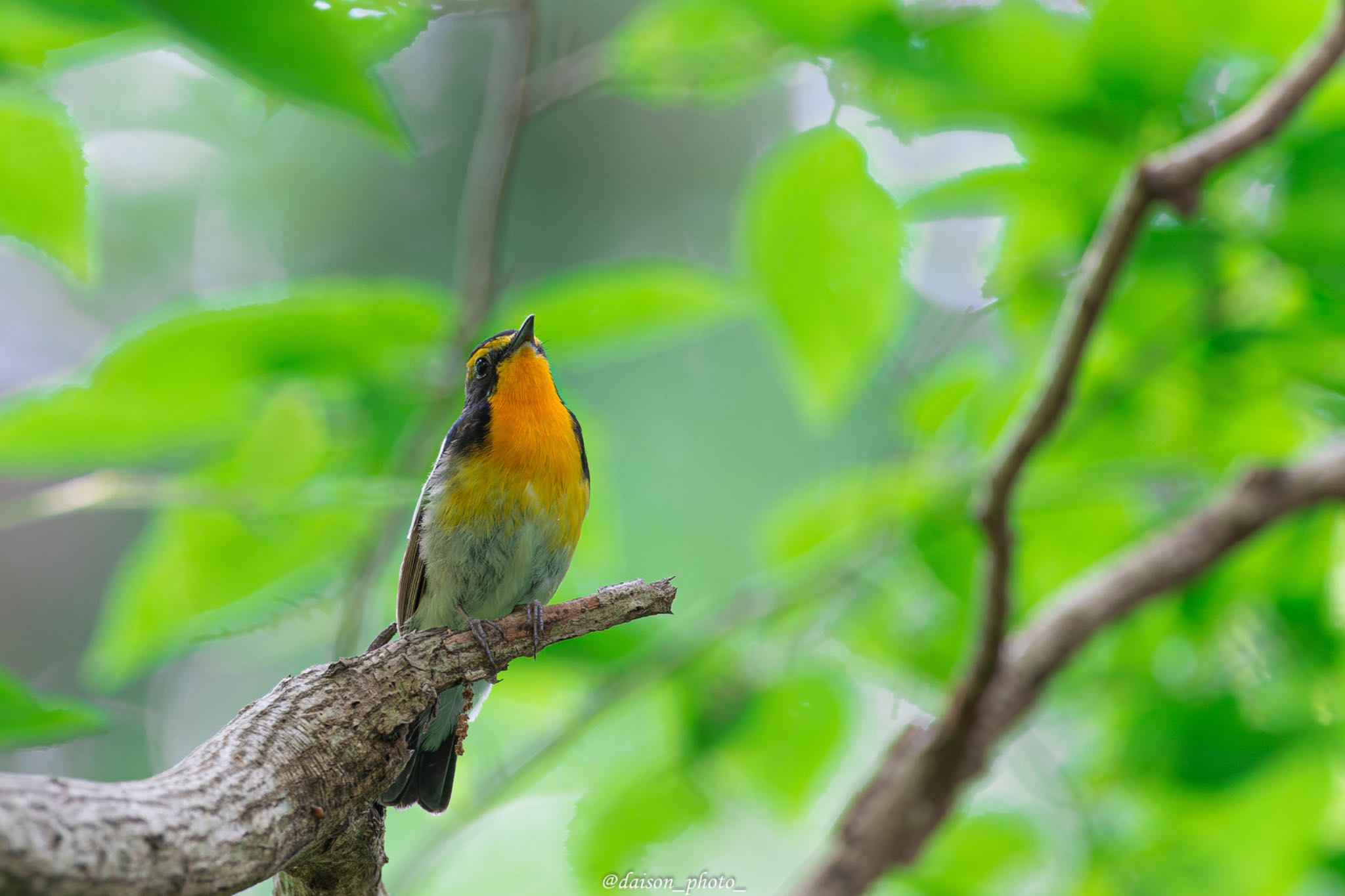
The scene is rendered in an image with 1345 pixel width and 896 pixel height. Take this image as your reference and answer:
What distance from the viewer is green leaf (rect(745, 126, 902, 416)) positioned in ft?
5.45

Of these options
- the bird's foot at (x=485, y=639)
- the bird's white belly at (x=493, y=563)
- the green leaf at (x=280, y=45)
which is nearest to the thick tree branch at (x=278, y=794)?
the bird's foot at (x=485, y=639)

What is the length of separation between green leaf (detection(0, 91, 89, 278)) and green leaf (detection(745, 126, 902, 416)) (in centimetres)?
92

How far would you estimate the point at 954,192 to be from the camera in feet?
6.27

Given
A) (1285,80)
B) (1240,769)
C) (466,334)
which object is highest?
(466,334)

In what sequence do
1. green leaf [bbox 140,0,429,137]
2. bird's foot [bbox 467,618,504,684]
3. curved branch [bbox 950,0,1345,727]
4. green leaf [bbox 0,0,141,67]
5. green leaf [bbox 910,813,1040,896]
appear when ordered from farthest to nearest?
green leaf [bbox 910,813,1040,896] → curved branch [bbox 950,0,1345,727] → bird's foot [bbox 467,618,504,684] → green leaf [bbox 0,0,141,67] → green leaf [bbox 140,0,429,137]

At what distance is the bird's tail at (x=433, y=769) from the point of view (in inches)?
82.7

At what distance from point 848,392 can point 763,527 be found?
671 millimetres

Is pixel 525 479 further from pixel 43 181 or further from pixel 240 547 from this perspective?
pixel 43 181

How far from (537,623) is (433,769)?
2.75 ft

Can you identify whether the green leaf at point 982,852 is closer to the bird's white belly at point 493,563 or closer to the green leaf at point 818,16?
the bird's white belly at point 493,563

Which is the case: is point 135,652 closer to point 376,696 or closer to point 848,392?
point 376,696

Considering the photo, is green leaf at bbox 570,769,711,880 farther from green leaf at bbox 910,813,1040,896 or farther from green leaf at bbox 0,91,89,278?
green leaf at bbox 0,91,89,278

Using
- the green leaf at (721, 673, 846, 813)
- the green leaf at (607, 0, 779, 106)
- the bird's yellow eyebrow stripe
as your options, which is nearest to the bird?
the bird's yellow eyebrow stripe

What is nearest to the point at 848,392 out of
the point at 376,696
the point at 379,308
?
Answer: the point at 379,308
